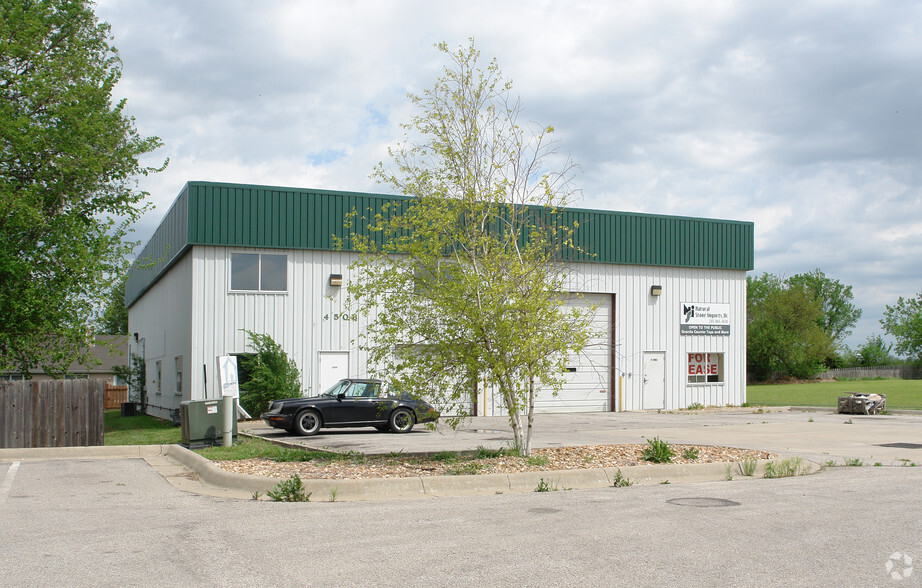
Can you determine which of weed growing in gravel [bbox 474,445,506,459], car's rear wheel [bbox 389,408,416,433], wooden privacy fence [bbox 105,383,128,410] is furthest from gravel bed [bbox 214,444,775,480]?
wooden privacy fence [bbox 105,383,128,410]

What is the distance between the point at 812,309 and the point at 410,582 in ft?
291

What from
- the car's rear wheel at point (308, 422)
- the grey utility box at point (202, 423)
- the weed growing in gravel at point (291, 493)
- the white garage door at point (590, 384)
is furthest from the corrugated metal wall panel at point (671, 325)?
the weed growing in gravel at point (291, 493)

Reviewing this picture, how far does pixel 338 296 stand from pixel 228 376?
544 cm

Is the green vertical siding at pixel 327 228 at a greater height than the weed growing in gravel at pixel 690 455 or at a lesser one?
greater

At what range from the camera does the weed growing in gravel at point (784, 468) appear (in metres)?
12.0

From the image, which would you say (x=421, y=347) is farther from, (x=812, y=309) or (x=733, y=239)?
(x=812, y=309)

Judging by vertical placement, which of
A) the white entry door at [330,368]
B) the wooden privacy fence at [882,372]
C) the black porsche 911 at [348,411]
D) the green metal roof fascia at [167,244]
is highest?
the green metal roof fascia at [167,244]

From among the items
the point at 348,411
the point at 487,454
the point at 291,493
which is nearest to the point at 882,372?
the point at 348,411

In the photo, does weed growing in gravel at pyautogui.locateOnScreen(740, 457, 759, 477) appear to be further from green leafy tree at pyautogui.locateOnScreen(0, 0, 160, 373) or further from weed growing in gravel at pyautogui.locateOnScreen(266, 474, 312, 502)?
green leafy tree at pyautogui.locateOnScreen(0, 0, 160, 373)

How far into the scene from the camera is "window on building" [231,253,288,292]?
26703 millimetres

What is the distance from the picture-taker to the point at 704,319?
1339 inches

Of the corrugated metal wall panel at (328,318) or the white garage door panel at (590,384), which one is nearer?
the corrugated metal wall panel at (328,318)

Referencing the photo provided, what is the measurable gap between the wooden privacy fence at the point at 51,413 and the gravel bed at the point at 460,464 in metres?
6.24

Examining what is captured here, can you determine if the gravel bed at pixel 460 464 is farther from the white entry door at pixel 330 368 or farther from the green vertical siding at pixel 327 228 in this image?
the white entry door at pixel 330 368
